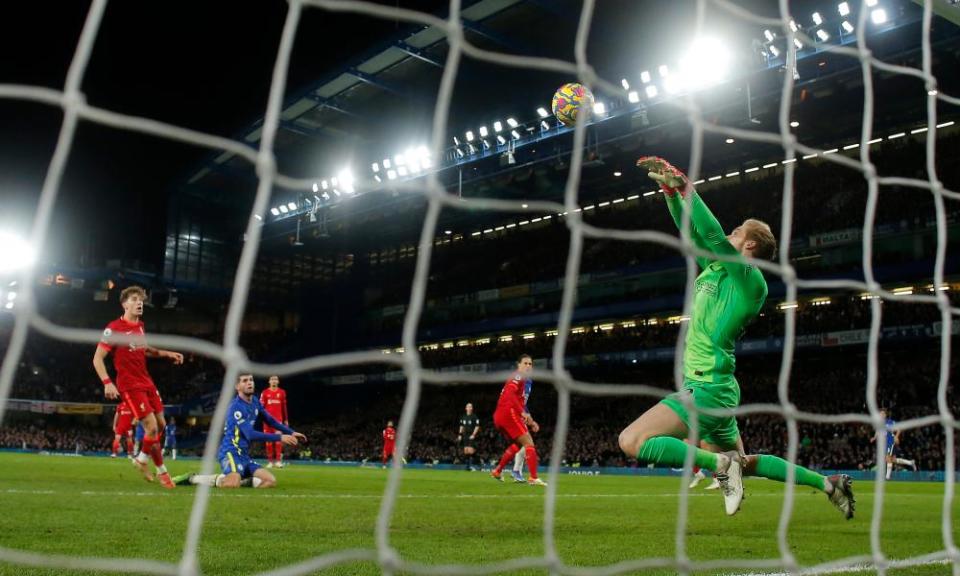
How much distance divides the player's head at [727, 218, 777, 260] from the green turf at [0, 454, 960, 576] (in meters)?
1.69

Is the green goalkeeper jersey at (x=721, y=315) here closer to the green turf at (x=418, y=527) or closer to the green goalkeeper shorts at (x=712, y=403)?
the green goalkeeper shorts at (x=712, y=403)

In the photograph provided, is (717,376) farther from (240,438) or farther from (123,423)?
(123,423)

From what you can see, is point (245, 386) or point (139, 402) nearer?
point (139, 402)

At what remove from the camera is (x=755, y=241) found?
4238 millimetres

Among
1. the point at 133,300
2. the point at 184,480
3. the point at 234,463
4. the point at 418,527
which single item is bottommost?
the point at 184,480

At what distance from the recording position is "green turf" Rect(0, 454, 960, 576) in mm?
4379

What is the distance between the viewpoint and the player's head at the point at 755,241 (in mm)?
4234

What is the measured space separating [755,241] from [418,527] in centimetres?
313

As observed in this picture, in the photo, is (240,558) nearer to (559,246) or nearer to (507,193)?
(507,193)

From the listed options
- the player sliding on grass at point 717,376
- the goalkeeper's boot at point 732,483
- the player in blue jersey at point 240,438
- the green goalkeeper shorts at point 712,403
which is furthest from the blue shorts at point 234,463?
the goalkeeper's boot at point 732,483

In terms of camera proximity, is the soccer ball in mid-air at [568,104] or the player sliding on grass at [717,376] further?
the soccer ball in mid-air at [568,104]

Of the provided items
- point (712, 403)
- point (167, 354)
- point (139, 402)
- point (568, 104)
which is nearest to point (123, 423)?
point (167, 354)

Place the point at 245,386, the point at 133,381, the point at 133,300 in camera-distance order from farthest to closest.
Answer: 1. the point at 245,386
2. the point at 133,381
3. the point at 133,300

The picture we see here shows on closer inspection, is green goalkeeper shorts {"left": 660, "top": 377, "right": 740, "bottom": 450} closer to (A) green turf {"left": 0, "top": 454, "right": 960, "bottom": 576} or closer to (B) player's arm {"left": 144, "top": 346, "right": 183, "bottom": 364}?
(A) green turf {"left": 0, "top": 454, "right": 960, "bottom": 576}
